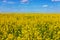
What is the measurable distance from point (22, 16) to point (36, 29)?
1068 mm

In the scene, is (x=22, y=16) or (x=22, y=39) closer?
(x=22, y=39)

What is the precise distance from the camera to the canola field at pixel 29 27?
5238 mm

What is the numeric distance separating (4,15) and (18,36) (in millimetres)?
1251

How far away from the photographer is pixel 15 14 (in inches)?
260

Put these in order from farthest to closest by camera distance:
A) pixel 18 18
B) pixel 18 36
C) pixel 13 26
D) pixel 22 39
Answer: pixel 18 18 → pixel 13 26 → pixel 18 36 → pixel 22 39

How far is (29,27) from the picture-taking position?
5.56m

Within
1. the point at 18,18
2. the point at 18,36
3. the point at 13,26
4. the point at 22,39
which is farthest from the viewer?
the point at 18,18

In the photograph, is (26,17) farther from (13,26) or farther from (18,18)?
(13,26)

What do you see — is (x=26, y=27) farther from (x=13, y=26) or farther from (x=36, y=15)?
(x=36, y=15)

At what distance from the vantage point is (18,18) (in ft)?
20.6

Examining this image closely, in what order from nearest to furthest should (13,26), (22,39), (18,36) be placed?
(22,39) < (18,36) < (13,26)

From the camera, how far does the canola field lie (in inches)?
206

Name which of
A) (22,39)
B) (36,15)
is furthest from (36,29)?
(36,15)

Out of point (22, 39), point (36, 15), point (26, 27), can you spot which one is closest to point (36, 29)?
point (26, 27)
